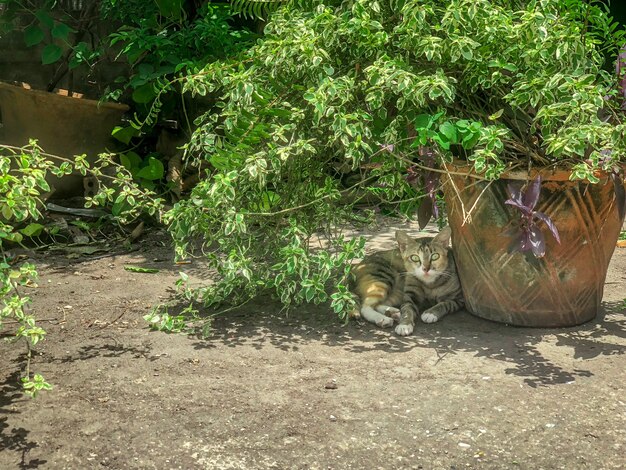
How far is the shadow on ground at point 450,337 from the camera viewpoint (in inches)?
141

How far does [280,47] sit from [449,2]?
84 cm

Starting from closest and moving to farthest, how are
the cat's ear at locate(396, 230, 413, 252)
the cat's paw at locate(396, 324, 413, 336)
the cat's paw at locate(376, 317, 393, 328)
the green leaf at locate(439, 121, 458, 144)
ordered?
1. the green leaf at locate(439, 121, 458, 144)
2. the cat's paw at locate(396, 324, 413, 336)
3. the cat's paw at locate(376, 317, 393, 328)
4. the cat's ear at locate(396, 230, 413, 252)

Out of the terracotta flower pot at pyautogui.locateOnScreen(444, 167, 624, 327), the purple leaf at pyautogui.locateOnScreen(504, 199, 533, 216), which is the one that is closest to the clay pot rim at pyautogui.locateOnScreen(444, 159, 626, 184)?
the terracotta flower pot at pyautogui.locateOnScreen(444, 167, 624, 327)

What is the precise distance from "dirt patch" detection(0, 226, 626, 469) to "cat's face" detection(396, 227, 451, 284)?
289mm

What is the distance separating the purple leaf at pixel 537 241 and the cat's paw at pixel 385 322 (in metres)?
0.84

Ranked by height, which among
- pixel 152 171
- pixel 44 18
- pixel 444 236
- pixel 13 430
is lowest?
pixel 13 430

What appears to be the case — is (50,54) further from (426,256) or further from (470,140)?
(470,140)

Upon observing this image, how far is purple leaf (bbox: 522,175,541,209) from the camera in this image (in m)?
3.58

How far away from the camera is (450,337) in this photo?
153 inches

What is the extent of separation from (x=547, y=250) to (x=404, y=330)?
0.80 metres

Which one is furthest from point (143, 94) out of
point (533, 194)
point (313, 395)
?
point (313, 395)

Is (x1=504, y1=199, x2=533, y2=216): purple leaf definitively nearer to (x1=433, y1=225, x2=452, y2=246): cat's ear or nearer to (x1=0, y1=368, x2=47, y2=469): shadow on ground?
(x1=433, y1=225, x2=452, y2=246): cat's ear

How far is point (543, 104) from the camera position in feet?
11.8

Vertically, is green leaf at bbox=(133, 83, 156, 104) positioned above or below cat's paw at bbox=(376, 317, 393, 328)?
above
